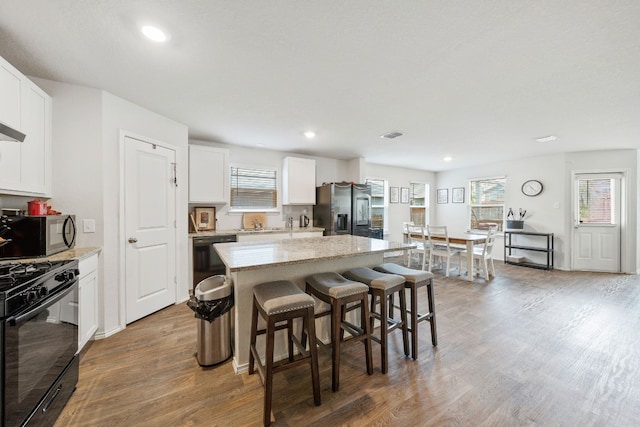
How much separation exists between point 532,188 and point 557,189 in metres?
0.41

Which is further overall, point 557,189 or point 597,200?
point 557,189

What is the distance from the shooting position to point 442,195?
7.37 meters

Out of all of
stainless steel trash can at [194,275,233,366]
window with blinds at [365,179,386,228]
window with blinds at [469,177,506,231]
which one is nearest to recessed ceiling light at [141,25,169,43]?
stainless steel trash can at [194,275,233,366]

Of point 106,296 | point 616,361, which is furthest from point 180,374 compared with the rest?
point 616,361

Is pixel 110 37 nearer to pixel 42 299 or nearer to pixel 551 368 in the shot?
pixel 42 299

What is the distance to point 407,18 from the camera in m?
1.53

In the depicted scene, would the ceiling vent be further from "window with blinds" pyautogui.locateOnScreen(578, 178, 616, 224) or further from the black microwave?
"window with blinds" pyautogui.locateOnScreen(578, 178, 616, 224)

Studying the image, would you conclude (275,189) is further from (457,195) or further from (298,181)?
(457,195)

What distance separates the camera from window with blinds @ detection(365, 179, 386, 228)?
615 cm

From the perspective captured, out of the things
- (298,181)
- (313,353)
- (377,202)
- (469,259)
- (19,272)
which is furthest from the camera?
(377,202)

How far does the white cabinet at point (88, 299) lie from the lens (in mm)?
1997

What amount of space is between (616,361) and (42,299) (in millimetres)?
3968

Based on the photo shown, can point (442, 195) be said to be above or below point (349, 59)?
below

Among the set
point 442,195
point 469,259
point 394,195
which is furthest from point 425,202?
point 469,259
